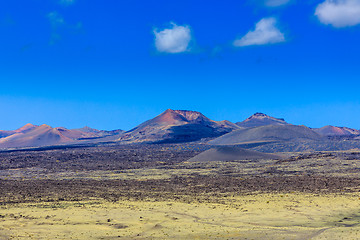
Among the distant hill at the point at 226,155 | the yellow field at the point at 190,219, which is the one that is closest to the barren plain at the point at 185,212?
the yellow field at the point at 190,219

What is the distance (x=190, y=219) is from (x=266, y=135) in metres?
106

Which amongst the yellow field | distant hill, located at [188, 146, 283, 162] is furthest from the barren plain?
distant hill, located at [188, 146, 283, 162]

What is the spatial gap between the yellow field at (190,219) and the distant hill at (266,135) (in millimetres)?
94645

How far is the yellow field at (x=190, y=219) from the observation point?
1487 centimetres

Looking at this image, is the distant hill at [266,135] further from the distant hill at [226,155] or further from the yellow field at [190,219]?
the yellow field at [190,219]

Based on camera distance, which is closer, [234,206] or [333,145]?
[234,206]

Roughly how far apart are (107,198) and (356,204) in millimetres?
13708

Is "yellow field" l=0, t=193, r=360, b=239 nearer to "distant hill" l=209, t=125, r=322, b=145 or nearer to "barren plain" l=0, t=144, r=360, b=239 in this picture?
"barren plain" l=0, t=144, r=360, b=239

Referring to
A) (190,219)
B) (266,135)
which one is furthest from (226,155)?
(266,135)

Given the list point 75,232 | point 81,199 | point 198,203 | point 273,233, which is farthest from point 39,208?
point 273,233

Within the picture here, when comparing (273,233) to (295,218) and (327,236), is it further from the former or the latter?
(295,218)

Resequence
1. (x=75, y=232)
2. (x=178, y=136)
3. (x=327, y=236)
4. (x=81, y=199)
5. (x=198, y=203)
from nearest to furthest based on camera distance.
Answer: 1. (x=327, y=236)
2. (x=75, y=232)
3. (x=198, y=203)
4. (x=81, y=199)
5. (x=178, y=136)

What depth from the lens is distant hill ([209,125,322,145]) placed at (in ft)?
388

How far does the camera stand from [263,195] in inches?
1000
